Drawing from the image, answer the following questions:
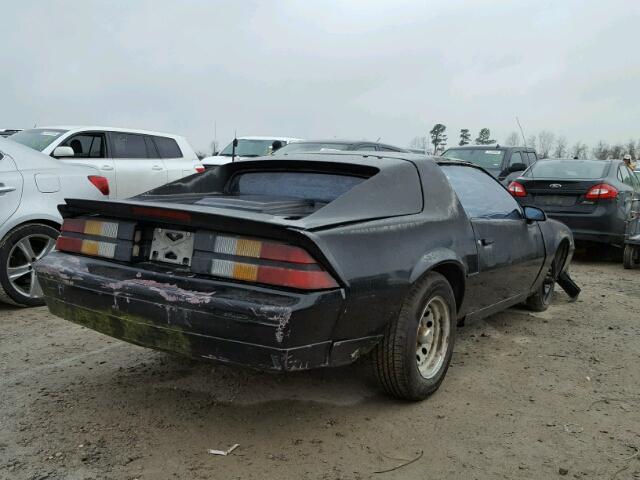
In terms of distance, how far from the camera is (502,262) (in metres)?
4.28

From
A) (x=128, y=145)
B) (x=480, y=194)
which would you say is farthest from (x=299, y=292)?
(x=128, y=145)

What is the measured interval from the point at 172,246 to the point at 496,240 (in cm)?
231

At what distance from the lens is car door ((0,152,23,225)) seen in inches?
200

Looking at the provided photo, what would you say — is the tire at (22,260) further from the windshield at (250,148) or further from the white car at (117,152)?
the windshield at (250,148)

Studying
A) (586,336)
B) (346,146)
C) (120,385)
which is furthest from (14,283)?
(346,146)

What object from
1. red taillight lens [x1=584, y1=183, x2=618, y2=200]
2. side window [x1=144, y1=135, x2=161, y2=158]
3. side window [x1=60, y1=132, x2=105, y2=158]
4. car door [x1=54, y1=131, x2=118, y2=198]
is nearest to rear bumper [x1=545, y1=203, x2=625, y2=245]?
red taillight lens [x1=584, y1=183, x2=618, y2=200]

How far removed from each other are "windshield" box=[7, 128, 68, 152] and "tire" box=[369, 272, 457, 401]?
19.3ft

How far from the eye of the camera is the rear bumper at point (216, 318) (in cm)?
261

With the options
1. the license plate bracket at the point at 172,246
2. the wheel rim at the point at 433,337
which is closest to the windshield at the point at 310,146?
the wheel rim at the point at 433,337

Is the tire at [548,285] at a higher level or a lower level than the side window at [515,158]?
lower

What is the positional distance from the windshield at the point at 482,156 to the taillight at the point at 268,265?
33.0ft

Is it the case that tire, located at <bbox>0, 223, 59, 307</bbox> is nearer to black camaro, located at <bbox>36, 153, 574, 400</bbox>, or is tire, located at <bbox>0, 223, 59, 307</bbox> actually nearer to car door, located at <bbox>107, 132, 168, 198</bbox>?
black camaro, located at <bbox>36, 153, 574, 400</bbox>

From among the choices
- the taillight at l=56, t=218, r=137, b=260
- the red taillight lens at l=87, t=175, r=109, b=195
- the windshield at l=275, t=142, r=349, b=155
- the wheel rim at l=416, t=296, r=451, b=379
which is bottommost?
the wheel rim at l=416, t=296, r=451, b=379

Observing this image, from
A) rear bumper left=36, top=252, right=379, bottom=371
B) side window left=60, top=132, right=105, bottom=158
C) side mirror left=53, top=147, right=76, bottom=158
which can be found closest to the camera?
rear bumper left=36, top=252, right=379, bottom=371
